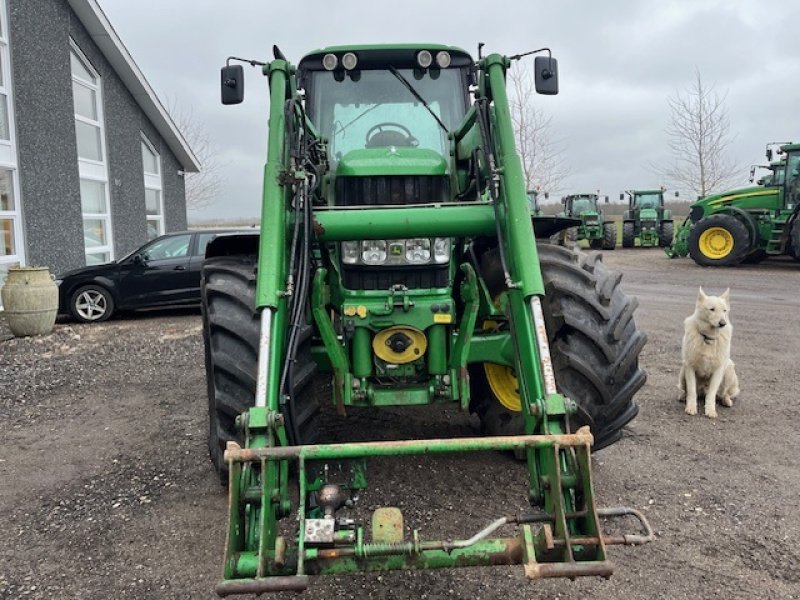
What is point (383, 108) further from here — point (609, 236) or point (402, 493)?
point (609, 236)

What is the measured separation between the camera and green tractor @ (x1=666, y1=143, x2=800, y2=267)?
16828mm

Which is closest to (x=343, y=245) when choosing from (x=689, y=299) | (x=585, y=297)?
(x=585, y=297)

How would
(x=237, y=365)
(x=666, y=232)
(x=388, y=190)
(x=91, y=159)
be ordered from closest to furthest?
(x=237, y=365) < (x=388, y=190) < (x=91, y=159) < (x=666, y=232)

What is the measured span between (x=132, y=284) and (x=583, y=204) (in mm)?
21319

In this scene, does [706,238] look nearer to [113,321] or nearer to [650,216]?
[650,216]

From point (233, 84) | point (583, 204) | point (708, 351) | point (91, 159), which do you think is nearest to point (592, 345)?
point (708, 351)

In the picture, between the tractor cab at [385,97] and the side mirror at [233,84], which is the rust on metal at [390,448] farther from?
the side mirror at [233,84]

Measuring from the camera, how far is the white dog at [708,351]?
5.10 metres

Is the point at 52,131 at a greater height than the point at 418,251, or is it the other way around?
the point at 52,131

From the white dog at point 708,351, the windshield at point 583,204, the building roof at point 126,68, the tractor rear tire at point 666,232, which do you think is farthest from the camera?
the windshield at point 583,204

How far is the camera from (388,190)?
12.7ft

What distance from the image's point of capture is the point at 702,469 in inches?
160

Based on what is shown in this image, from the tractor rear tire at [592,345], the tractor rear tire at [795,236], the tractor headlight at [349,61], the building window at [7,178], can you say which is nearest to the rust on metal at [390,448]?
the tractor rear tire at [592,345]

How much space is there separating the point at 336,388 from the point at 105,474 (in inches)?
68.3
